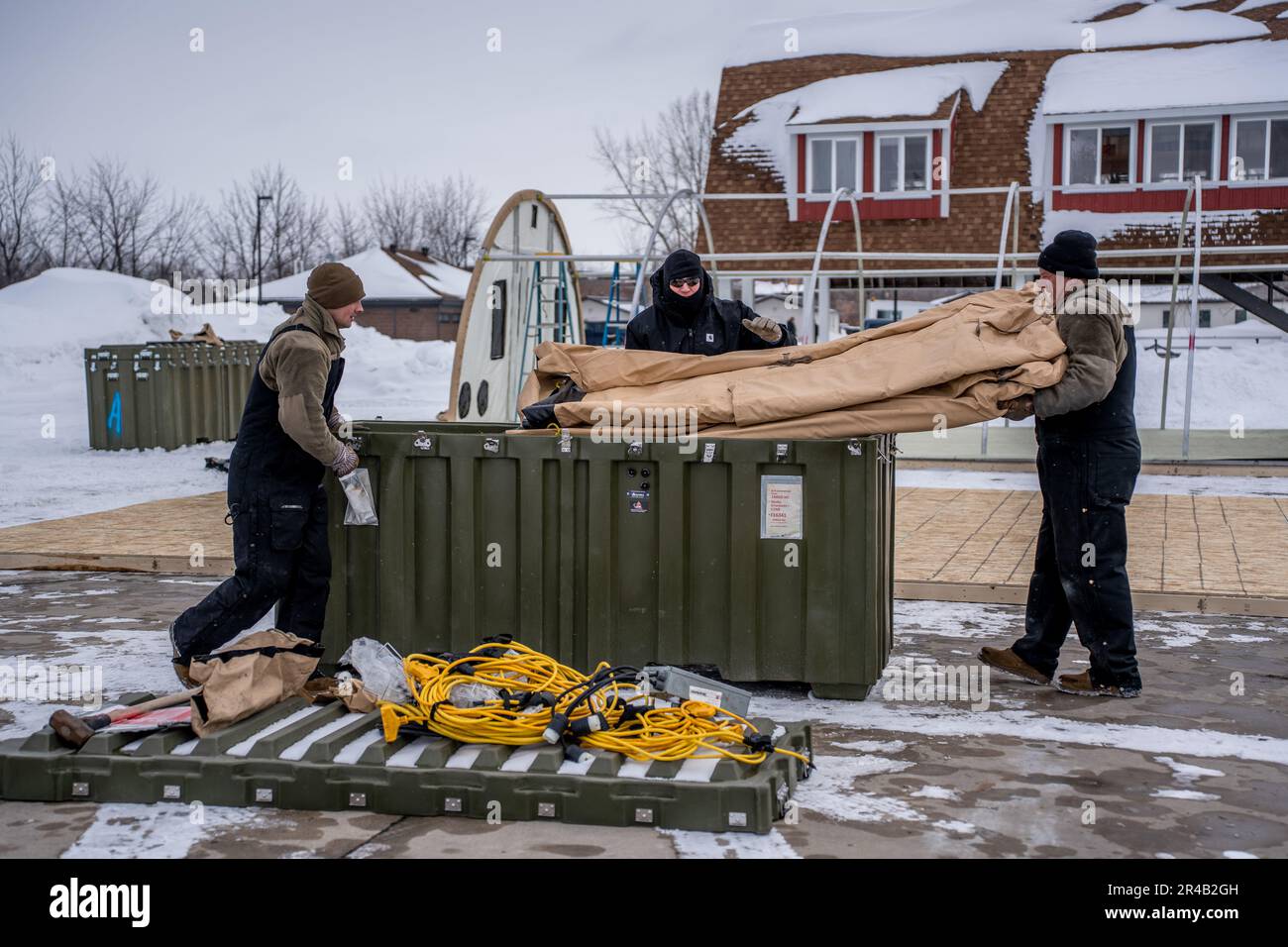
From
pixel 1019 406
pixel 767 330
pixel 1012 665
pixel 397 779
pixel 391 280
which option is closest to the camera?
pixel 397 779

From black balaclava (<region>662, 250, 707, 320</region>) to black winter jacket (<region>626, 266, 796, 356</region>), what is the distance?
0.01 metres

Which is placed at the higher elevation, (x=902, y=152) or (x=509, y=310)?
(x=902, y=152)

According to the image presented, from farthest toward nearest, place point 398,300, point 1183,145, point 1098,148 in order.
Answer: point 398,300 → point 1098,148 → point 1183,145

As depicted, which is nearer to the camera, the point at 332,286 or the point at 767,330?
the point at 332,286

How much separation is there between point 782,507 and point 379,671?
6.28 ft

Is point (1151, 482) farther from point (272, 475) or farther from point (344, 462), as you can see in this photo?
point (272, 475)

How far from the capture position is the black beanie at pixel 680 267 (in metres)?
7.18

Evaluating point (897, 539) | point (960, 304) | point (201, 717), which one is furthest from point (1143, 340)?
point (201, 717)

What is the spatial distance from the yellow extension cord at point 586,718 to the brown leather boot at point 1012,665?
1.96 m

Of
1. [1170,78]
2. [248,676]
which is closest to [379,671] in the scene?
[248,676]

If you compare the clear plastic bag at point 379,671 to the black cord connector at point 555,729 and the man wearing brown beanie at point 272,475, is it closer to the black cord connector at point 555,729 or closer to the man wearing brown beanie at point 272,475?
the man wearing brown beanie at point 272,475

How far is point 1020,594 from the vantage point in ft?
28.0

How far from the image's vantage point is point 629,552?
6203 mm

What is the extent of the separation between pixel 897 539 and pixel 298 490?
5.86m
